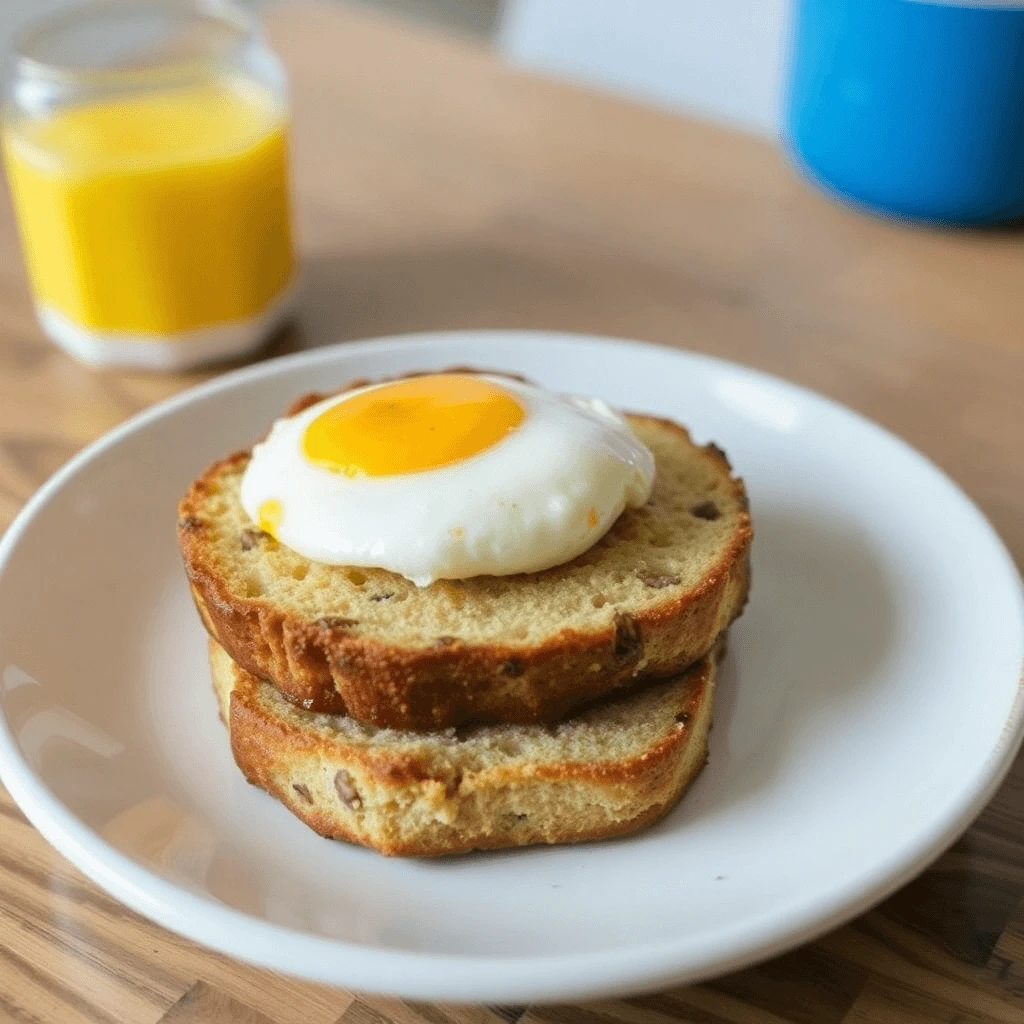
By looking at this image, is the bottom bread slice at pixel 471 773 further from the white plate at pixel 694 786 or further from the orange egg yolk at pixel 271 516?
the orange egg yolk at pixel 271 516

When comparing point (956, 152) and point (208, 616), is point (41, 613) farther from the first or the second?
point (956, 152)

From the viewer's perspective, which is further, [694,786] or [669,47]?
[669,47]

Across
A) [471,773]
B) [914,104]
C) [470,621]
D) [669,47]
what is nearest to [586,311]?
[914,104]

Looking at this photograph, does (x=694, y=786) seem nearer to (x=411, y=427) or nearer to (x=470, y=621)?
(x=470, y=621)

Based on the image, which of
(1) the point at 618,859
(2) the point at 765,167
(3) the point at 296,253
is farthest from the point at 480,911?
(2) the point at 765,167

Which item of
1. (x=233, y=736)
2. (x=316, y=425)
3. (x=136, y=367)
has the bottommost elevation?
(x=136, y=367)

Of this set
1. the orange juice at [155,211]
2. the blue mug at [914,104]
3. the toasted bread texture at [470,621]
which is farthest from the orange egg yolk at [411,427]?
the blue mug at [914,104]
